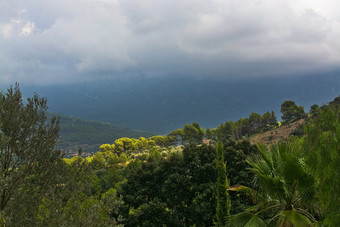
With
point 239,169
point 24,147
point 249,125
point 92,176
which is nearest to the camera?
point 24,147

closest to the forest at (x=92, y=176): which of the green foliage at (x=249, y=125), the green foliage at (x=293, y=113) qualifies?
the green foliage at (x=249, y=125)

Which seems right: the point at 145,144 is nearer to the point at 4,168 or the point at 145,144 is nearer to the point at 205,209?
the point at 205,209

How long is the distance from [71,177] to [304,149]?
793cm

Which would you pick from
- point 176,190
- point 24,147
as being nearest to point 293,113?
point 176,190

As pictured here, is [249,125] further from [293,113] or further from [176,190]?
[176,190]

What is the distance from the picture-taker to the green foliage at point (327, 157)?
243 inches

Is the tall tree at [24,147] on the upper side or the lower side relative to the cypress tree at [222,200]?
upper

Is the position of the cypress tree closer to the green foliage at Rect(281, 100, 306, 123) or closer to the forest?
the forest

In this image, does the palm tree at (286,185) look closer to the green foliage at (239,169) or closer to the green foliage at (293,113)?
the green foliage at (239,169)

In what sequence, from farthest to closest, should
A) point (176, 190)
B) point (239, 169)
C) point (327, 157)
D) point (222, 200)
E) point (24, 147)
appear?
point (239, 169) < point (176, 190) < point (222, 200) < point (24, 147) < point (327, 157)

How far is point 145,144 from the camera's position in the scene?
3595 inches

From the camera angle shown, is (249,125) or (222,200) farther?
(249,125)

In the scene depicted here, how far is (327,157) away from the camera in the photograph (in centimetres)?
629

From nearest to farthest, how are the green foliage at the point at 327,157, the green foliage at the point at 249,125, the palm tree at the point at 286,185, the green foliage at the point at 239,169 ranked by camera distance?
the green foliage at the point at 327,157 < the palm tree at the point at 286,185 < the green foliage at the point at 239,169 < the green foliage at the point at 249,125
